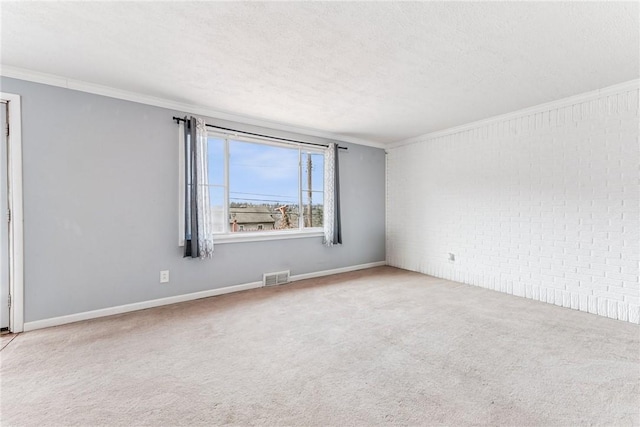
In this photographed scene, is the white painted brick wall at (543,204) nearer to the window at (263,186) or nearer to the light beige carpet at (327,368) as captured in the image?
the light beige carpet at (327,368)

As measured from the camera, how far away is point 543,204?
3521 mm

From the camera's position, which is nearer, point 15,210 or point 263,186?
point 15,210

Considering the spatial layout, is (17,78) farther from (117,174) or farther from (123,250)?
(123,250)

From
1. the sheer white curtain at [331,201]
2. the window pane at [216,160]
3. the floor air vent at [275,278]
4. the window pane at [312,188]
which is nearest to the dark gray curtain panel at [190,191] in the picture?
the window pane at [216,160]

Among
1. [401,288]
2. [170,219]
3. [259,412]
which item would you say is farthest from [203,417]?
[401,288]

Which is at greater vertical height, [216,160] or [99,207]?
[216,160]

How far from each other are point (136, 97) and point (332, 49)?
2.31 meters

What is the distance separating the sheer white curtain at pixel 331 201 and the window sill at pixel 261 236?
0.54ft

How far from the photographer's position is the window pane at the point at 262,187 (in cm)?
399

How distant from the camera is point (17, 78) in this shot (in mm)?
2633

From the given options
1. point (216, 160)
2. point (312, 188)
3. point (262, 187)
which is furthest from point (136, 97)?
point (312, 188)

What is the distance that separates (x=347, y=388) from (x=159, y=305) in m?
2.53

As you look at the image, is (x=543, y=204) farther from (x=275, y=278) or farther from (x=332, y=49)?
(x=275, y=278)

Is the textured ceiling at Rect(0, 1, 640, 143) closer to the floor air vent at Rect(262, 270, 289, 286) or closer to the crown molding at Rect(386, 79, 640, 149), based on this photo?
the crown molding at Rect(386, 79, 640, 149)
